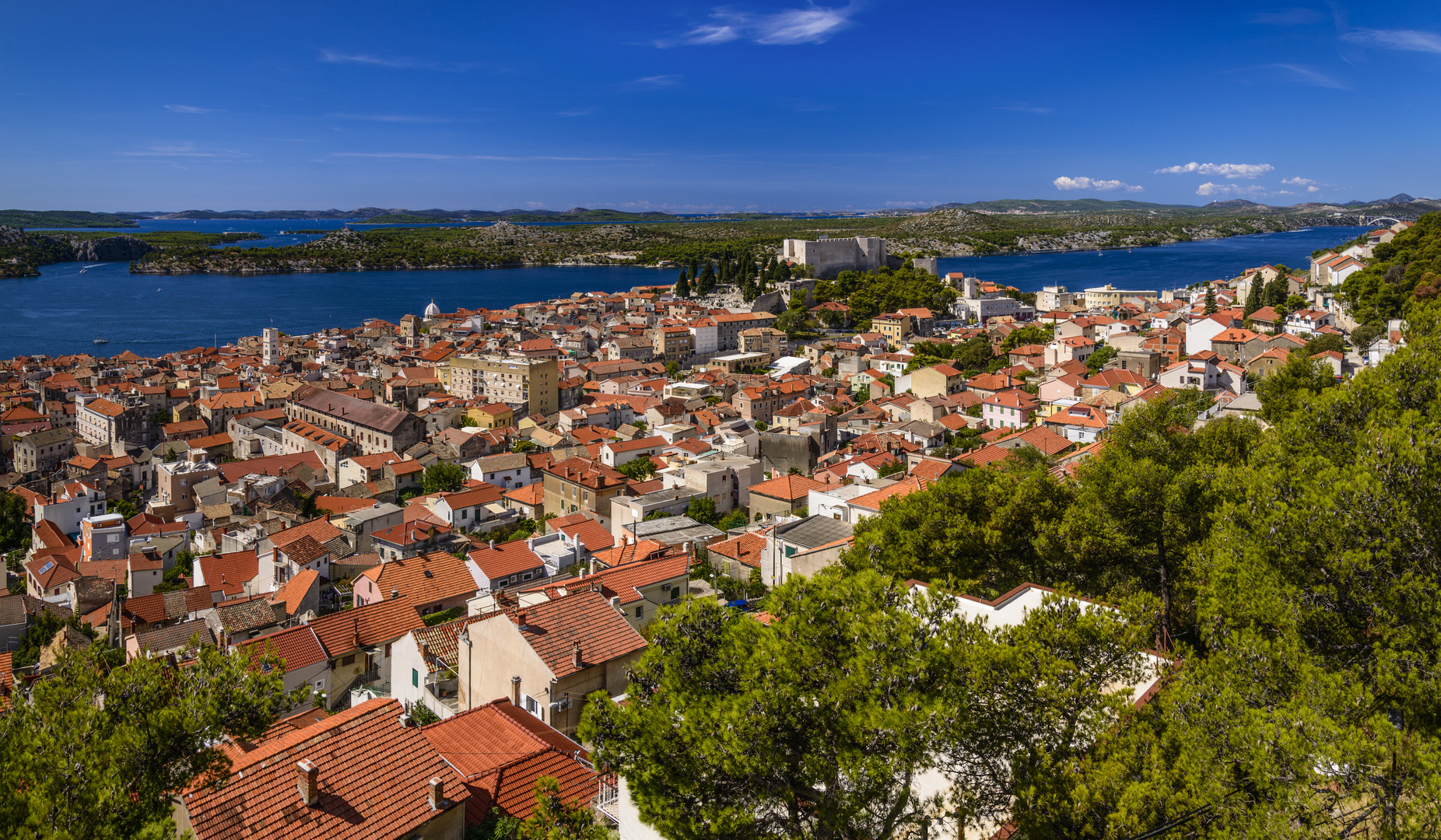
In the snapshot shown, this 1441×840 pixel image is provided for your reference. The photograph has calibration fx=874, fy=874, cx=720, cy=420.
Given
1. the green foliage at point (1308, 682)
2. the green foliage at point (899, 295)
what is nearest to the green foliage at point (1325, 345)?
the green foliage at point (1308, 682)

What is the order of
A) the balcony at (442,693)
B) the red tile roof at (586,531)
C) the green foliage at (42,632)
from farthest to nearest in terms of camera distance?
the red tile roof at (586,531), the green foliage at (42,632), the balcony at (442,693)

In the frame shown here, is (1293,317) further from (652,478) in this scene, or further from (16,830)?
(16,830)

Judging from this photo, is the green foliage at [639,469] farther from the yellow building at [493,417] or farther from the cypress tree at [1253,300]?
the cypress tree at [1253,300]

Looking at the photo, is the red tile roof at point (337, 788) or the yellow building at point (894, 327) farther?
the yellow building at point (894, 327)

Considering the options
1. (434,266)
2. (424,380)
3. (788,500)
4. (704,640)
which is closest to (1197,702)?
(704,640)

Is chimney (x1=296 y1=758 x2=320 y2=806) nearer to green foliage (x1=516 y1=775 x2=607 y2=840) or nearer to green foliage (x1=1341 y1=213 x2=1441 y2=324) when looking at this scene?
green foliage (x1=516 y1=775 x2=607 y2=840)

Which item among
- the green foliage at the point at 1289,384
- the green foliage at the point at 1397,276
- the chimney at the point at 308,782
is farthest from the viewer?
the green foliage at the point at 1397,276

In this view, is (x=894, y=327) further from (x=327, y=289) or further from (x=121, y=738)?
(x=327, y=289)
